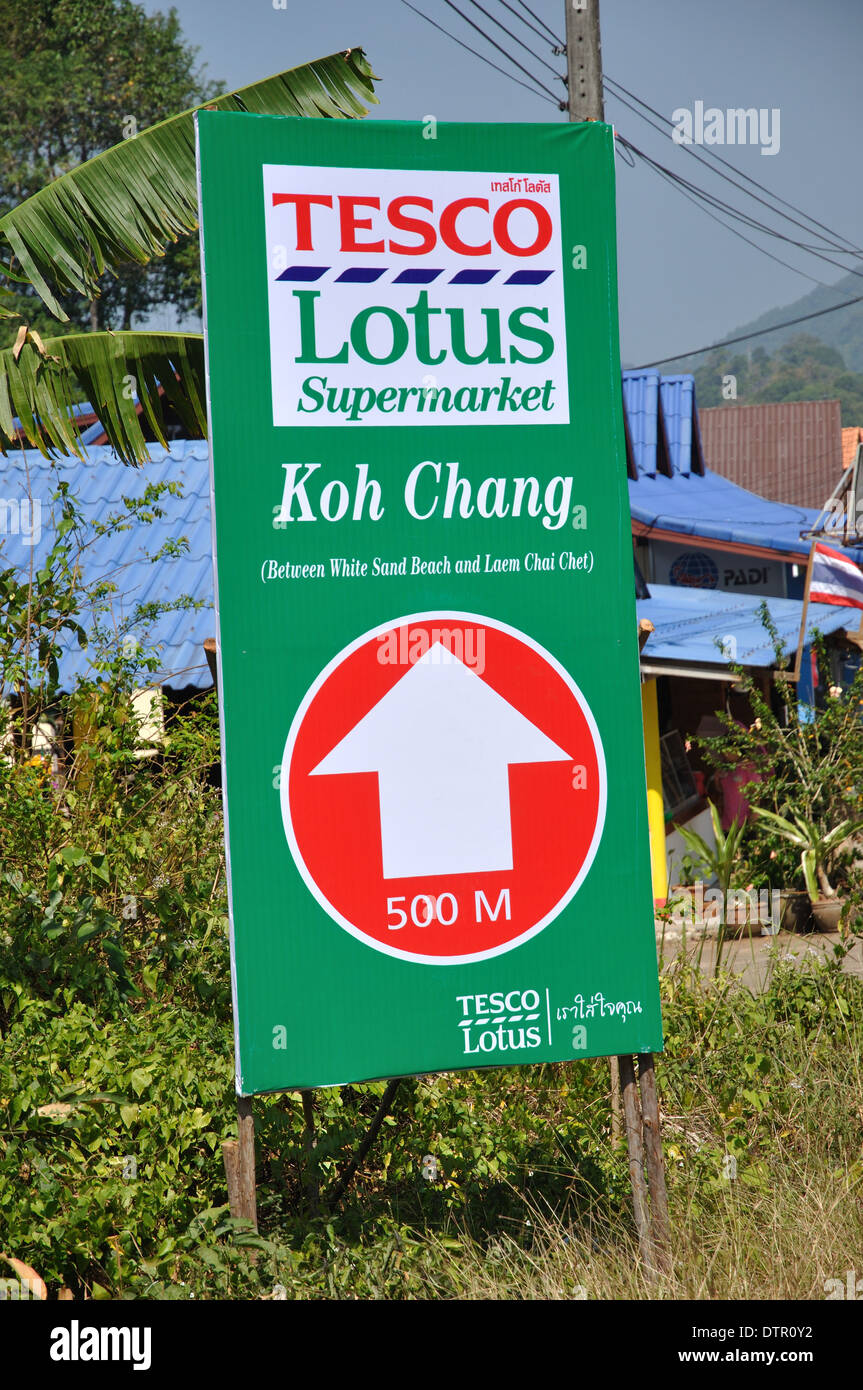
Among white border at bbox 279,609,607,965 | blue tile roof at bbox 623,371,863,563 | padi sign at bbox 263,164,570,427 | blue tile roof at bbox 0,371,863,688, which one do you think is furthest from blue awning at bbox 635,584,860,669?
padi sign at bbox 263,164,570,427

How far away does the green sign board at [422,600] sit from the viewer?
150 inches

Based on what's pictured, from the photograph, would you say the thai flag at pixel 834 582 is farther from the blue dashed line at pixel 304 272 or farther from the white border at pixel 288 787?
the blue dashed line at pixel 304 272

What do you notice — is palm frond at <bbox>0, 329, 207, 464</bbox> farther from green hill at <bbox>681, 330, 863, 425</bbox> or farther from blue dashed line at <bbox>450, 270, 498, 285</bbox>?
green hill at <bbox>681, 330, 863, 425</bbox>

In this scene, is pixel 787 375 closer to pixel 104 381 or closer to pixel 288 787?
pixel 104 381

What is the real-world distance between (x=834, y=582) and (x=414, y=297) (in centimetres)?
1189

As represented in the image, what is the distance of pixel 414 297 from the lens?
3.96 metres

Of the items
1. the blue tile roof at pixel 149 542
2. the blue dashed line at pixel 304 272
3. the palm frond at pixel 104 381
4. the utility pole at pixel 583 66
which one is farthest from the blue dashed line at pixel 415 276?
the blue tile roof at pixel 149 542

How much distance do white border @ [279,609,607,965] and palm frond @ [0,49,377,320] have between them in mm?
3134

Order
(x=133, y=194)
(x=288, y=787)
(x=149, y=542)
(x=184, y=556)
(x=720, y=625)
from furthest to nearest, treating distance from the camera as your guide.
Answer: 1. (x=720, y=625)
2. (x=149, y=542)
3. (x=184, y=556)
4. (x=133, y=194)
5. (x=288, y=787)

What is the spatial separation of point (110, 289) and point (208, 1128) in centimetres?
3291

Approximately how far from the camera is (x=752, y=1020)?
Answer: 5914mm

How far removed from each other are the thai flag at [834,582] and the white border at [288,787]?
11020 mm

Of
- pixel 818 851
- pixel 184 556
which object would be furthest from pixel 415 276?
pixel 818 851

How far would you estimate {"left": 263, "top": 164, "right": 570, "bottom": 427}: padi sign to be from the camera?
3.86 metres
